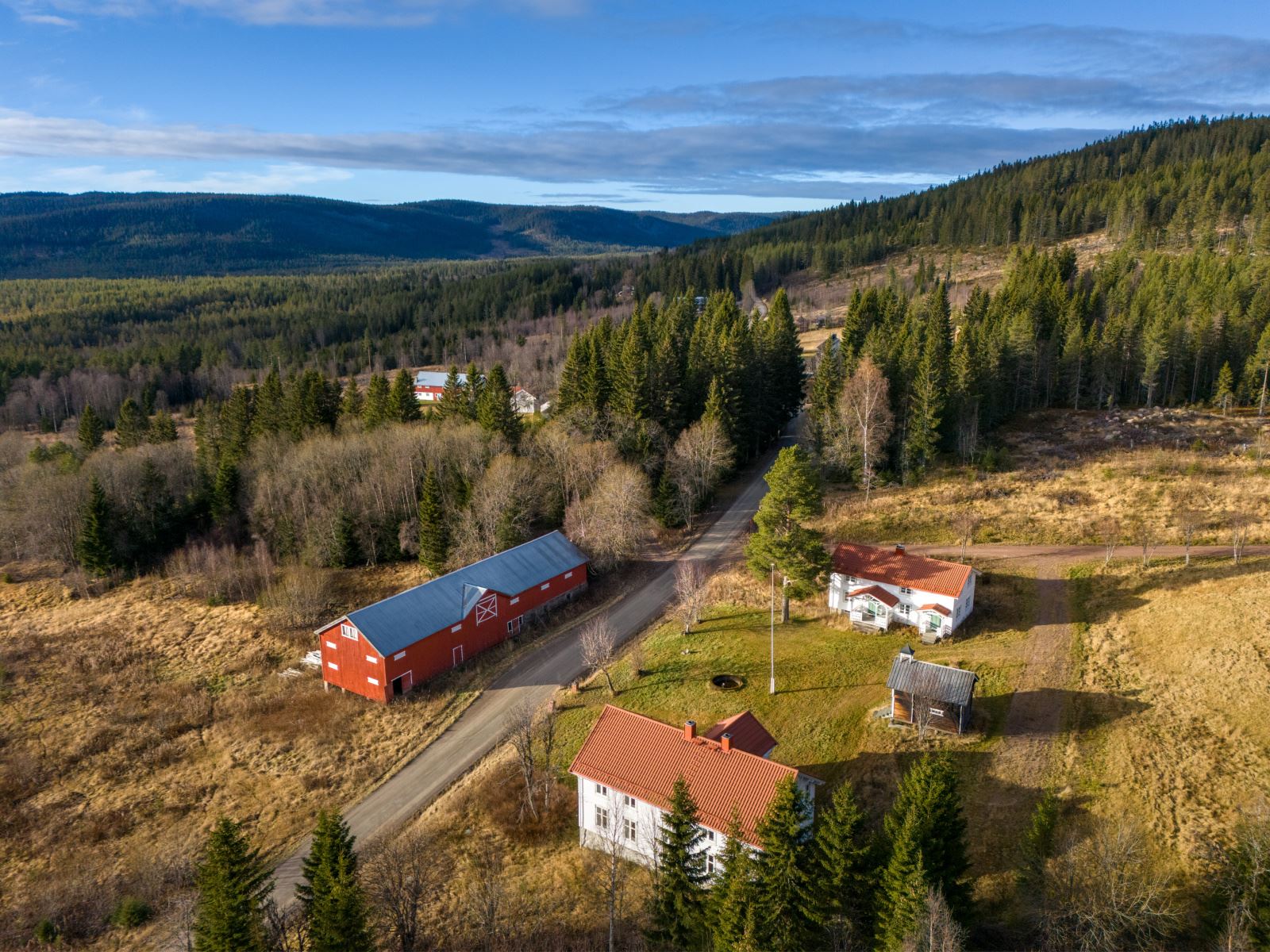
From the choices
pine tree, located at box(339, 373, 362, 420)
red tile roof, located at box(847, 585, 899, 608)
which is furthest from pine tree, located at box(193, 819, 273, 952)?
pine tree, located at box(339, 373, 362, 420)

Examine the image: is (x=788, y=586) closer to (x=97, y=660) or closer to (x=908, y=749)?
(x=908, y=749)

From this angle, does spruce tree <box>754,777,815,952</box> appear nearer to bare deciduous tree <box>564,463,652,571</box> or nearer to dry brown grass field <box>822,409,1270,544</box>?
bare deciduous tree <box>564,463,652,571</box>

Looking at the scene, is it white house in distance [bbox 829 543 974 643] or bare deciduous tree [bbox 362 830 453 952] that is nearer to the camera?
bare deciduous tree [bbox 362 830 453 952]

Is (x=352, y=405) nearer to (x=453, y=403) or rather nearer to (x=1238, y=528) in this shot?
(x=453, y=403)

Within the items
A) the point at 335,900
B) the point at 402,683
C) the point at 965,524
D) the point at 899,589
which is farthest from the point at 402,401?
the point at 335,900

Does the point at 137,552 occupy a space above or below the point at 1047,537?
below

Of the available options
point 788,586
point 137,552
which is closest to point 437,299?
point 137,552
